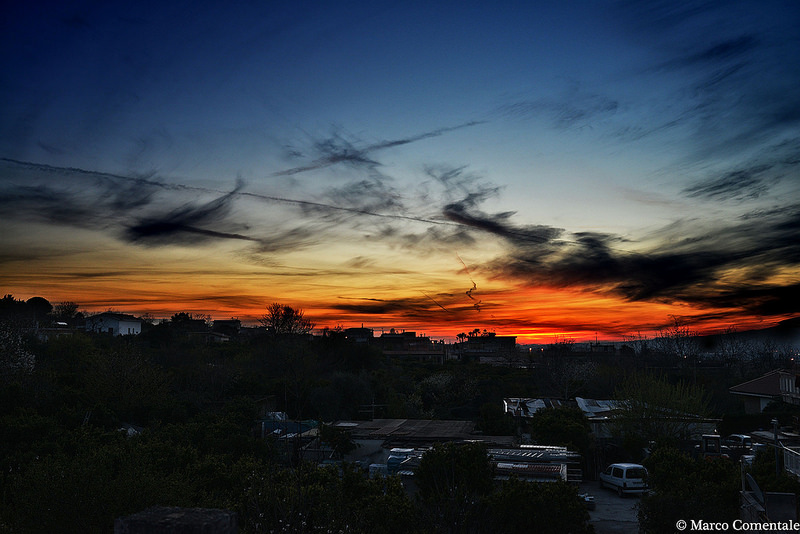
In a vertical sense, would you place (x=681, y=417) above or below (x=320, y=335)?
below

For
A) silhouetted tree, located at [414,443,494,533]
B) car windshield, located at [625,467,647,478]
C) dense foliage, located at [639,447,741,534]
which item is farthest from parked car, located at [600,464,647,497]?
silhouetted tree, located at [414,443,494,533]

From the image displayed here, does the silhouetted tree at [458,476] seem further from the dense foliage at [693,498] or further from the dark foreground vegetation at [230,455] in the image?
the dense foliage at [693,498]

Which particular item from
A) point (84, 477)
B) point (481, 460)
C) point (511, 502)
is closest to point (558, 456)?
point (481, 460)

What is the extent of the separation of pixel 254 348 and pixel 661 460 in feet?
146

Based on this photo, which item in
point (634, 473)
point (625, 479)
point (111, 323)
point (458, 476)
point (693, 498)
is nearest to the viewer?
point (693, 498)

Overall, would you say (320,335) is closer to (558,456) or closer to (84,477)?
(558,456)

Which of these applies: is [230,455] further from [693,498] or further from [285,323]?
[285,323]

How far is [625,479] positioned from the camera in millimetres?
22594

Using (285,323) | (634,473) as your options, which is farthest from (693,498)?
(285,323)

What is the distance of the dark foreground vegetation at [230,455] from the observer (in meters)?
10.4

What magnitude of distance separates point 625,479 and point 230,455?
15093 mm

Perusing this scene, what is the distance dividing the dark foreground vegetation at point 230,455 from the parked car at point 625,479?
2.14 metres

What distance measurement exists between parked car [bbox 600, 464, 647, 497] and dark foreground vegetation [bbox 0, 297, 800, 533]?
2136 millimetres

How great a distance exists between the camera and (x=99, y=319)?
3105 inches
